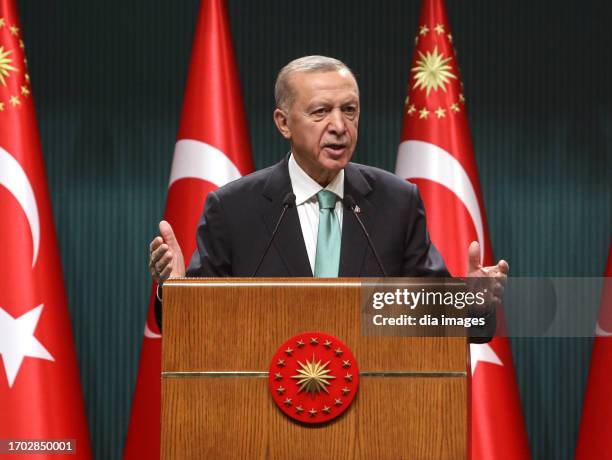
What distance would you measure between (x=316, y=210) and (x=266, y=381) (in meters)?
0.64

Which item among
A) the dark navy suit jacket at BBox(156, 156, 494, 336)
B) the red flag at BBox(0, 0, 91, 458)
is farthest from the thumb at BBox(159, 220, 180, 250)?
the red flag at BBox(0, 0, 91, 458)

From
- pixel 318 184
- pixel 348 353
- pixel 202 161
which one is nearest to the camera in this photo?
pixel 348 353

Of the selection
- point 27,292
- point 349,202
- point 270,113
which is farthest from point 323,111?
point 270,113

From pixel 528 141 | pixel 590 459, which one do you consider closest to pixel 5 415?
pixel 590 459

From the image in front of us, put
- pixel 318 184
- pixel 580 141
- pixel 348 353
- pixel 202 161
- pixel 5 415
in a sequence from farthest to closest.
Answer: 1. pixel 580 141
2. pixel 202 161
3. pixel 5 415
4. pixel 318 184
5. pixel 348 353

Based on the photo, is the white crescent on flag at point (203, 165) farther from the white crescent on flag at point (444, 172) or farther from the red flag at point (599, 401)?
the red flag at point (599, 401)

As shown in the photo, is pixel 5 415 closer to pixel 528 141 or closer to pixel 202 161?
pixel 202 161

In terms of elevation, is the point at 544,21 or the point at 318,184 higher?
the point at 544,21

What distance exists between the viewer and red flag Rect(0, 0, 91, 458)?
3.83 m

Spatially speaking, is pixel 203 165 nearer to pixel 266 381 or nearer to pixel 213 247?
pixel 213 247

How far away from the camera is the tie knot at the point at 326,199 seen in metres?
2.19

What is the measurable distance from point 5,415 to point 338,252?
2.23 m

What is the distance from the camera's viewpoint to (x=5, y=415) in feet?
12.4

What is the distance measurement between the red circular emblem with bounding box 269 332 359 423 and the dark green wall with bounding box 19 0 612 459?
3.06 metres
